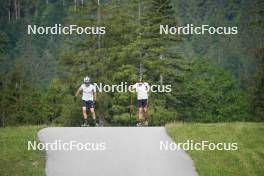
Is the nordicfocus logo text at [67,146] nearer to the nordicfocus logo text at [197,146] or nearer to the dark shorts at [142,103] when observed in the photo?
the nordicfocus logo text at [197,146]

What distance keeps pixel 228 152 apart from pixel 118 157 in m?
2.43

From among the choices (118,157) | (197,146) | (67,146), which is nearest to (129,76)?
(197,146)

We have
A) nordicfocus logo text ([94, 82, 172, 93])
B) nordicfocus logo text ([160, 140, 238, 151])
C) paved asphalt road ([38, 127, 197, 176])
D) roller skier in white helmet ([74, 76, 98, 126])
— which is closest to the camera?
paved asphalt road ([38, 127, 197, 176])

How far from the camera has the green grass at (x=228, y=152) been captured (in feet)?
A: 40.1

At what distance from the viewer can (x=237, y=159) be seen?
13.0 meters

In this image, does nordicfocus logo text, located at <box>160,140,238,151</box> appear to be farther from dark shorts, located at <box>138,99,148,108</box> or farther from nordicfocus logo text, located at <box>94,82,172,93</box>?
nordicfocus logo text, located at <box>94,82,172,93</box>

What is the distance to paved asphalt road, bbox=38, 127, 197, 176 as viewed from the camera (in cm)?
1192

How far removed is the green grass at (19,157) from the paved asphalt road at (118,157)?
0.70 ft

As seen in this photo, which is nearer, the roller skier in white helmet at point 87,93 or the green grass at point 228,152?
the green grass at point 228,152

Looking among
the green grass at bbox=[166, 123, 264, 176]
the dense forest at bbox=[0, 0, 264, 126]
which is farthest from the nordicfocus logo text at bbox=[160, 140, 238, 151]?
the dense forest at bbox=[0, 0, 264, 126]

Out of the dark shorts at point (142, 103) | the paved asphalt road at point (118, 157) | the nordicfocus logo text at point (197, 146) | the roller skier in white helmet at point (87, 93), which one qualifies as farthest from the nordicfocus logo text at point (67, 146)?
the dark shorts at point (142, 103)

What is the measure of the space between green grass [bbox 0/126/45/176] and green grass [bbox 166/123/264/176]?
123 inches

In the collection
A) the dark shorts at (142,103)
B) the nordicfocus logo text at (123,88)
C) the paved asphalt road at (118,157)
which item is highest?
the nordicfocus logo text at (123,88)

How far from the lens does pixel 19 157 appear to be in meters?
13.0
